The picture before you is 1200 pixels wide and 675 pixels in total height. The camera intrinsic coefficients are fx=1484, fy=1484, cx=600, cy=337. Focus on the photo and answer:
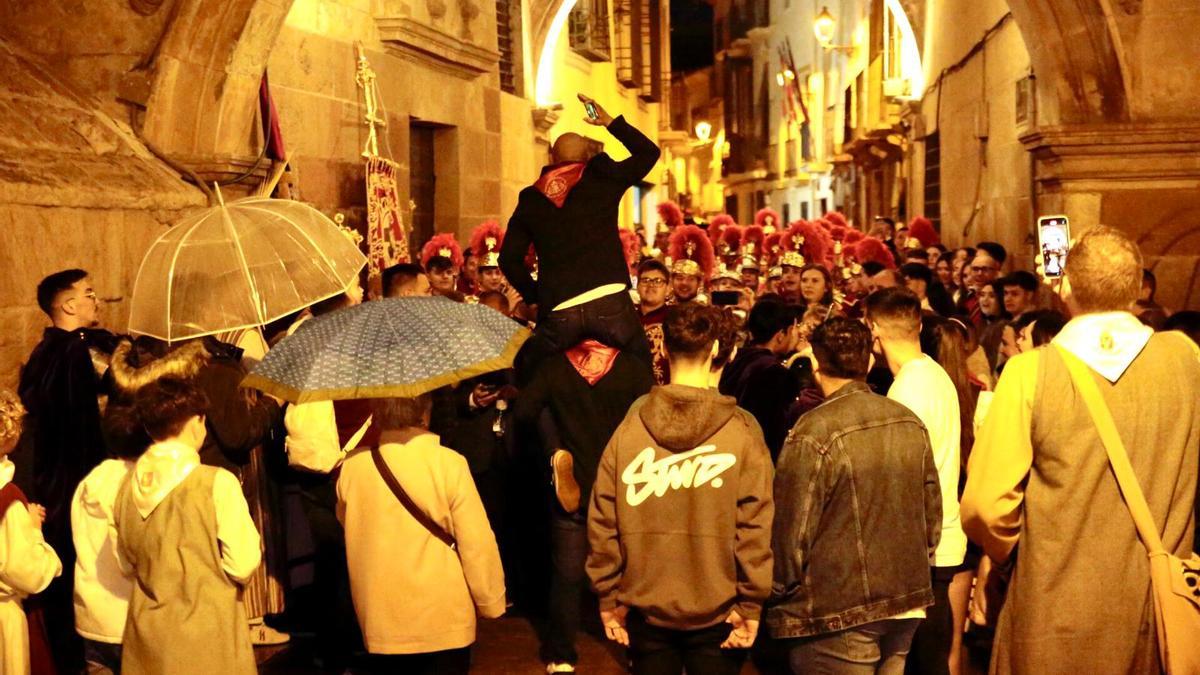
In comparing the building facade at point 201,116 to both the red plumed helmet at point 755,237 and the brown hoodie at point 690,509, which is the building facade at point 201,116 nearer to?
the red plumed helmet at point 755,237

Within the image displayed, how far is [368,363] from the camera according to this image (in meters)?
4.55

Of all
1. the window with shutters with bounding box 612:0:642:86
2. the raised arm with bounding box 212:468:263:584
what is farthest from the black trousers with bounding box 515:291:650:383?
the window with shutters with bounding box 612:0:642:86

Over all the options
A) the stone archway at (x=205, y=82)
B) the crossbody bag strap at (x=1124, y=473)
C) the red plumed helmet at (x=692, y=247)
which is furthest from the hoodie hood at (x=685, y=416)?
the red plumed helmet at (x=692, y=247)

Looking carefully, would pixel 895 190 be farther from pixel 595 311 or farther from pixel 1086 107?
pixel 595 311

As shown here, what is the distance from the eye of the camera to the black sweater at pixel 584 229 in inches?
243

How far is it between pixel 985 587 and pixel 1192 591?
44.0 inches

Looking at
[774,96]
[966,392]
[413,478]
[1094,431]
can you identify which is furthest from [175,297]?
[774,96]

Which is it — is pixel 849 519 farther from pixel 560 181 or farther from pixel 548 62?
pixel 548 62

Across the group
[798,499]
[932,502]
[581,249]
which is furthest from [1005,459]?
[581,249]

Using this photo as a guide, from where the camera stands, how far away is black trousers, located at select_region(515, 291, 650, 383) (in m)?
6.07

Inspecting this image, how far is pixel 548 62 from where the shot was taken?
61.9 ft

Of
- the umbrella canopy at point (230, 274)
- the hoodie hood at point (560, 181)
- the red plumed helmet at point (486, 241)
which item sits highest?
the hoodie hood at point (560, 181)

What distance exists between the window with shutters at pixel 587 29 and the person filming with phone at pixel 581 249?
17742 mm

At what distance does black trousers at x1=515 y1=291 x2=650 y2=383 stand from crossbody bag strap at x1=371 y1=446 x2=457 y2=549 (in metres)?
1.82
